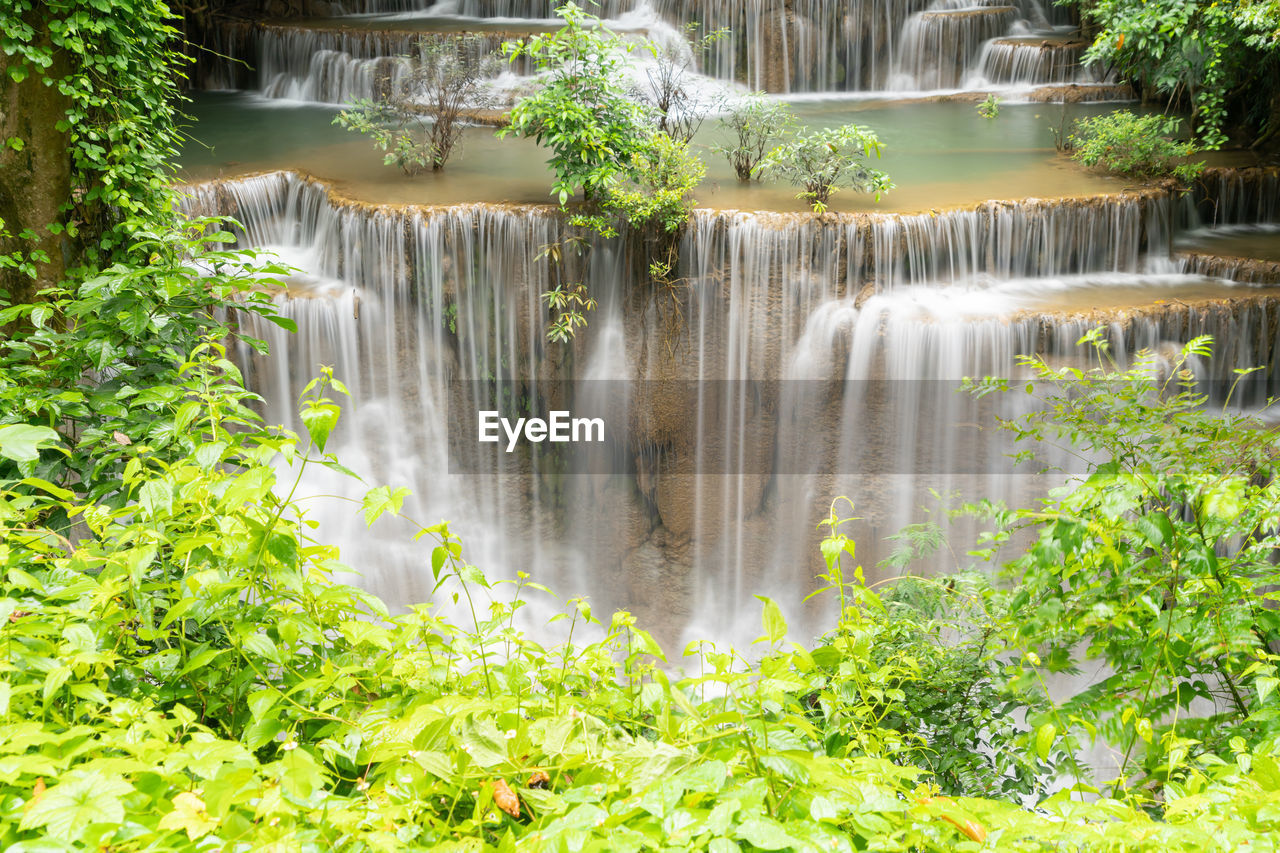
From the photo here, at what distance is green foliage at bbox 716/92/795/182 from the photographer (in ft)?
26.8

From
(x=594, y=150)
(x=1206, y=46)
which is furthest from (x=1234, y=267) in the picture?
(x=594, y=150)

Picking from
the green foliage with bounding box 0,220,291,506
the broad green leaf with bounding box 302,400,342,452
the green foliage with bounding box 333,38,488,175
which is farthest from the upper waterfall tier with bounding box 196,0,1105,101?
the broad green leaf with bounding box 302,400,342,452

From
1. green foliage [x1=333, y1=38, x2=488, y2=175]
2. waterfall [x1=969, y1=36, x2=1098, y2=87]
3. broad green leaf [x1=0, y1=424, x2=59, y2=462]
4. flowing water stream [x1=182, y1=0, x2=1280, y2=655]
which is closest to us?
broad green leaf [x1=0, y1=424, x2=59, y2=462]

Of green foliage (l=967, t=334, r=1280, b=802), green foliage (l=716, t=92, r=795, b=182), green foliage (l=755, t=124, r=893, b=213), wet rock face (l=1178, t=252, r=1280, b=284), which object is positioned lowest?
green foliage (l=967, t=334, r=1280, b=802)

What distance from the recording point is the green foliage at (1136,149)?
321 inches

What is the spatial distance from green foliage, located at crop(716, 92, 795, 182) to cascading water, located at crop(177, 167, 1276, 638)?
4.92ft

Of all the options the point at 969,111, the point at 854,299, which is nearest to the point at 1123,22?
the point at 969,111

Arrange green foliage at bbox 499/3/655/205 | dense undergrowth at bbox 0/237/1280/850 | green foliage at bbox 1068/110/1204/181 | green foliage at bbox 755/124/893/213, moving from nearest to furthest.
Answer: dense undergrowth at bbox 0/237/1280/850 → green foliage at bbox 499/3/655/205 → green foliage at bbox 755/124/893/213 → green foliage at bbox 1068/110/1204/181

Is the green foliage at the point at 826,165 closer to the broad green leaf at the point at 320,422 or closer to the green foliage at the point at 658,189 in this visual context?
the green foliage at the point at 658,189

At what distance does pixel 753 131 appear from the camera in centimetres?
858

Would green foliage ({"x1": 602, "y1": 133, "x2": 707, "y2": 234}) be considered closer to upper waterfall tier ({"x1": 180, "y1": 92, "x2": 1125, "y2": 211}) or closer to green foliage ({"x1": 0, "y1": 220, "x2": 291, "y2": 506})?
upper waterfall tier ({"x1": 180, "y1": 92, "x2": 1125, "y2": 211})

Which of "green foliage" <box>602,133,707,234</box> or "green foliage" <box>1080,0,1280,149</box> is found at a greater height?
"green foliage" <box>1080,0,1280,149</box>

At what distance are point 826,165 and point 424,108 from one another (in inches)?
197

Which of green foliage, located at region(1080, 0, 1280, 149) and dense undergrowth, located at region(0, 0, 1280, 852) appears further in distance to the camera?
green foliage, located at region(1080, 0, 1280, 149)
